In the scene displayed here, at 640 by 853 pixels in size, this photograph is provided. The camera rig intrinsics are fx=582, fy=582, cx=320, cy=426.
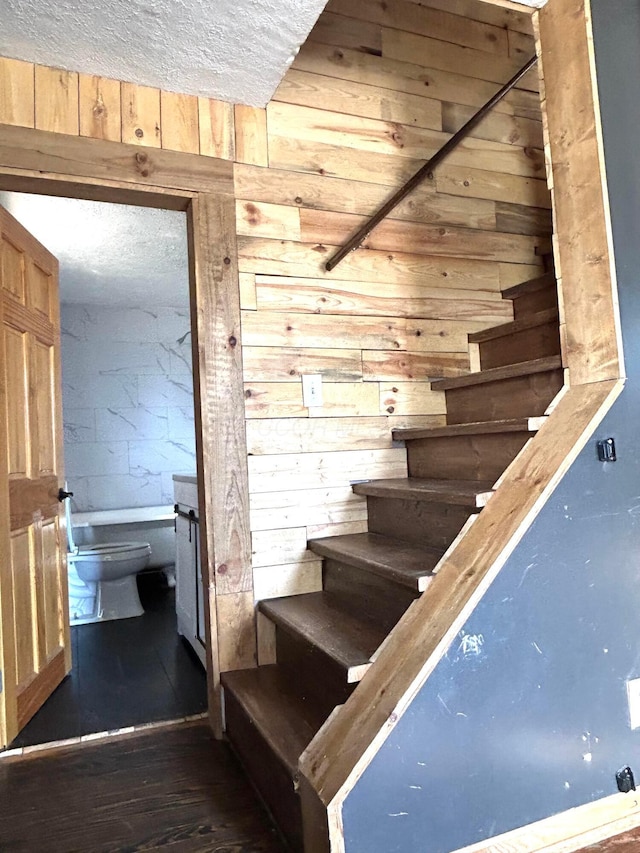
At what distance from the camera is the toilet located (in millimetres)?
3578

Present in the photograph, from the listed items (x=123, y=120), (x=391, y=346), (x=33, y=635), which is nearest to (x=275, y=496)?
(x=391, y=346)

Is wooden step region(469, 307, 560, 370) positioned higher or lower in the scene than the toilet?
higher

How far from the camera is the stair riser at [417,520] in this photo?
67.9 inches

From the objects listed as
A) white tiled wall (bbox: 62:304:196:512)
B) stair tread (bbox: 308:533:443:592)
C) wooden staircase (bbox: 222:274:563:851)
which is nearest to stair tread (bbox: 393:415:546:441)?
wooden staircase (bbox: 222:274:563:851)

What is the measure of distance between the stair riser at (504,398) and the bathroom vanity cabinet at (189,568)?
121 centimetres

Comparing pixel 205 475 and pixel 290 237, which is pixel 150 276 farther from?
pixel 205 475

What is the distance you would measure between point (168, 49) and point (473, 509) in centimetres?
171

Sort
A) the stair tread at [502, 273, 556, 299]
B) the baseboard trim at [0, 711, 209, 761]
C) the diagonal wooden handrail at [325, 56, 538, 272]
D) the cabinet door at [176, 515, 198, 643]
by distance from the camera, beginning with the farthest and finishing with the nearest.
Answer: the cabinet door at [176, 515, 198, 643]
the stair tread at [502, 273, 556, 299]
the baseboard trim at [0, 711, 209, 761]
the diagonal wooden handrail at [325, 56, 538, 272]

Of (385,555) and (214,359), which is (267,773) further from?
(214,359)

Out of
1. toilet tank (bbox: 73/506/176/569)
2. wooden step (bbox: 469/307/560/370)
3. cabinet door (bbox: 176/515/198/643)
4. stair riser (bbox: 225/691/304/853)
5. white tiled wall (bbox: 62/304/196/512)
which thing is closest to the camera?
stair riser (bbox: 225/691/304/853)

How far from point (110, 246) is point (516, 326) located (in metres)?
2.58

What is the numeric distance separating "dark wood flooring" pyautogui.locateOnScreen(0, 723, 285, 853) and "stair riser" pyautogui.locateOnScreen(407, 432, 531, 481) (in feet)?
3.88

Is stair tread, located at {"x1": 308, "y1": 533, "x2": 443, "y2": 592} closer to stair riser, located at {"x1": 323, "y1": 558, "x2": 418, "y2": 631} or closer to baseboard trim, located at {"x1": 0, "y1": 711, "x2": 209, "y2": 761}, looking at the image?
stair riser, located at {"x1": 323, "y1": 558, "x2": 418, "y2": 631}

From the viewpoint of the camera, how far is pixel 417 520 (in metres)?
1.92
